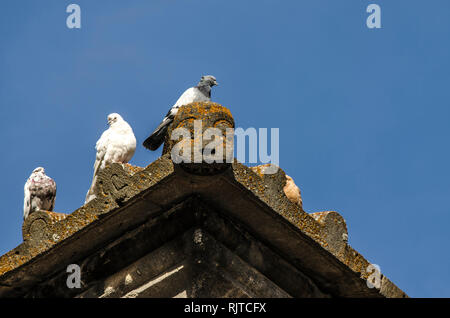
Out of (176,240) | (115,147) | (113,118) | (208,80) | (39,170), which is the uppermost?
(208,80)

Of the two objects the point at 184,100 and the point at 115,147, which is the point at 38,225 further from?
the point at 184,100

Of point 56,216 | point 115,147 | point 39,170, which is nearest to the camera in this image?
point 56,216

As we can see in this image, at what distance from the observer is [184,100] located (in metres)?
16.4

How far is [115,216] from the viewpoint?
8.84 meters

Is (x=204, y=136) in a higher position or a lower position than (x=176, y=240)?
higher

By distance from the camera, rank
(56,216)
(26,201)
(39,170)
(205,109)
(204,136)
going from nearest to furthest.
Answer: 1. (204,136)
2. (205,109)
3. (56,216)
4. (26,201)
5. (39,170)

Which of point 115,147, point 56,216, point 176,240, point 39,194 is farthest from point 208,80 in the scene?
Result: point 176,240

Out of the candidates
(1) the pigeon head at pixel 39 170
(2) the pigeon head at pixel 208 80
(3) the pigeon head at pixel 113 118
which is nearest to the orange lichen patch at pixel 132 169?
(1) the pigeon head at pixel 39 170

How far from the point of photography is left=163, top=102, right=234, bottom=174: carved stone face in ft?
27.2

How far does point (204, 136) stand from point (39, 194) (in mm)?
3507

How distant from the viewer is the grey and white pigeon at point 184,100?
12.7m

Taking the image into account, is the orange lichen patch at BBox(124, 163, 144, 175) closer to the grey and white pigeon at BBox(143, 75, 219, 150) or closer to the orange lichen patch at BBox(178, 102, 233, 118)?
Result: the orange lichen patch at BBox(178, 102, 233, 118)
